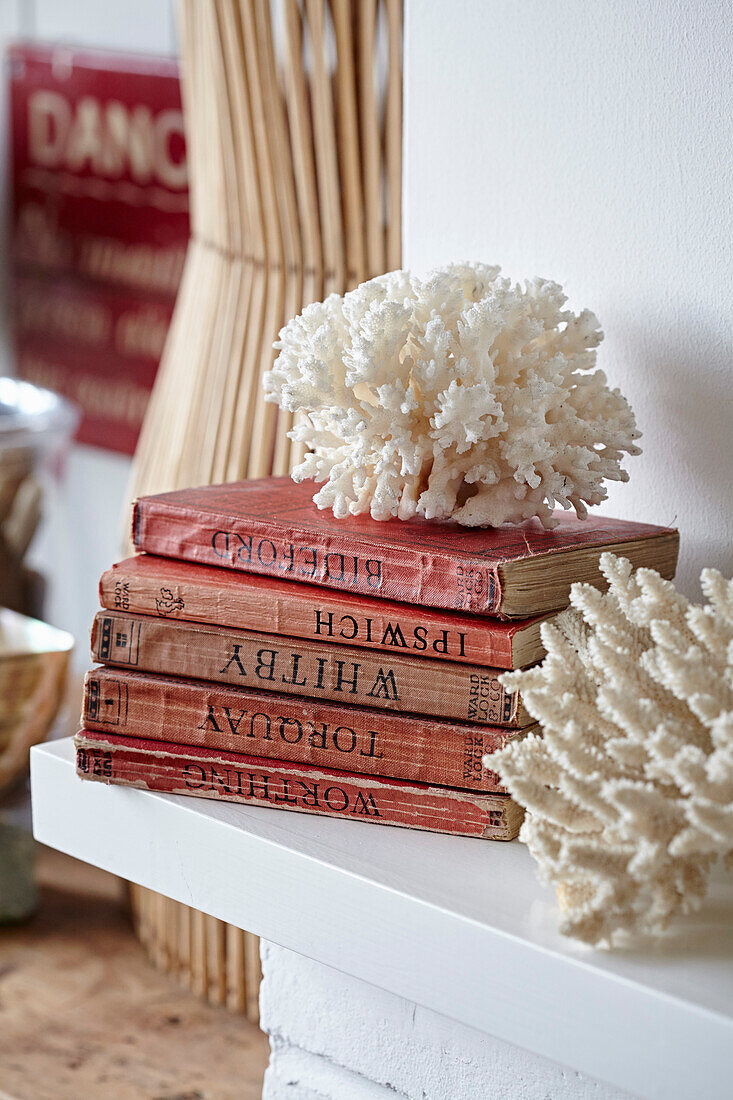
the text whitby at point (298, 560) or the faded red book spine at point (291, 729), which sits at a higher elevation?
the text whitby at point (298, 560)

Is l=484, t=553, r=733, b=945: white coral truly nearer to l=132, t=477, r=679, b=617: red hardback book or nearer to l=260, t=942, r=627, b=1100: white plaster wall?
l=132, t=477, r=679, b=617: red hardback book

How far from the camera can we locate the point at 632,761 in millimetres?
449

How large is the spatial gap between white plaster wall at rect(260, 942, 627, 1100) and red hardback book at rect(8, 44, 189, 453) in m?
1.16

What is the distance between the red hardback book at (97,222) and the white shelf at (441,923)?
44.5 inches

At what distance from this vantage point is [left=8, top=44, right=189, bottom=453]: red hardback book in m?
1.58

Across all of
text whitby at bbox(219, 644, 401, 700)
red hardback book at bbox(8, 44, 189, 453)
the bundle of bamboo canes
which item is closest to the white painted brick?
text whitby at bbox(219, 644, 401, 700)

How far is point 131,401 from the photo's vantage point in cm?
172

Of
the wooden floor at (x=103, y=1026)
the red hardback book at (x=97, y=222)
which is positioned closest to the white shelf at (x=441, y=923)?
the wooden floor at (x=103, y=1026)

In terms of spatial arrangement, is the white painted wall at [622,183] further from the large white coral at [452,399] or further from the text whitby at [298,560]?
the text whitby at [298,560]

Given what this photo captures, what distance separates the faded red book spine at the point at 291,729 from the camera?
54 cm

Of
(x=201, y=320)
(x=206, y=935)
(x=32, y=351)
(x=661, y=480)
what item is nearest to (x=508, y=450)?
(x=661, y=480)

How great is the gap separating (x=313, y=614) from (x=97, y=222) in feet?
4.32

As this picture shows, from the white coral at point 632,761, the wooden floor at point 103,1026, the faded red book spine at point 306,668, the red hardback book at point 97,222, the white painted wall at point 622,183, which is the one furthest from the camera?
the red hardback book at point 97,222

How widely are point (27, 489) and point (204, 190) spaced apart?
50 cm
